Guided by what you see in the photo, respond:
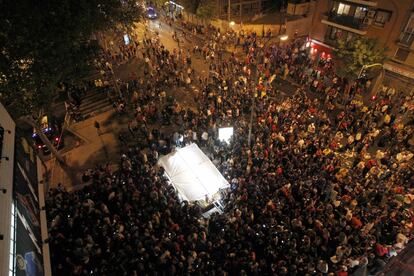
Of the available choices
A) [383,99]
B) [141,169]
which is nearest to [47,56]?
[141,169]

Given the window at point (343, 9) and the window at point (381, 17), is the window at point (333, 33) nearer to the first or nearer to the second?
the window at point (343, 9)

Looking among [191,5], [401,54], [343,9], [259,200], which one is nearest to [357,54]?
[401,54]

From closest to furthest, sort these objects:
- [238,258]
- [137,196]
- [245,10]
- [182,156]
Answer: [238,258], [137,196], [182,156], [245,10]

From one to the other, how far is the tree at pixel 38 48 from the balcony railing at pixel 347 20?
749 inches

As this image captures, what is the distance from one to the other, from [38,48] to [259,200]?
12.2m

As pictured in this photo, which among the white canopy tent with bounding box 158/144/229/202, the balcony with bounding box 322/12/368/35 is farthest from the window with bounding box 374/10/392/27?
the white canopy tent with bounding box 158/144/229/202

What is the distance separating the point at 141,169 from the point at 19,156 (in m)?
6.12

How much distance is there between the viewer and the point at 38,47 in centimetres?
1342

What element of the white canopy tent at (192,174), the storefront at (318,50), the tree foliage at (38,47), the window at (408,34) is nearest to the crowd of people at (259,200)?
the white canopy tent at (192,174)

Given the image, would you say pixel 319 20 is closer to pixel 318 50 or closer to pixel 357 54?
pixel 318 50

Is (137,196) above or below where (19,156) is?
below

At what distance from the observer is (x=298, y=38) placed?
29312 mm

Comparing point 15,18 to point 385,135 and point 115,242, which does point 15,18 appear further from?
point 385,135

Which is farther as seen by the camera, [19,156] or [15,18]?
[15,18]
